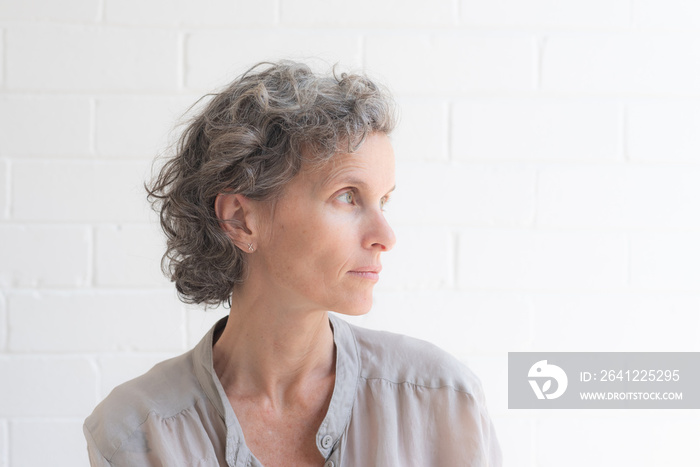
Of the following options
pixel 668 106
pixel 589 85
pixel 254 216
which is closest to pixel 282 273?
pixel 254 216

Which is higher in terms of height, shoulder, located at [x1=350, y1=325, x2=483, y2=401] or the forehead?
the forehead

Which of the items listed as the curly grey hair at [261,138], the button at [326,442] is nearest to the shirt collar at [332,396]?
the button at [326,442]

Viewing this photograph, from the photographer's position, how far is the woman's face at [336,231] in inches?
40.8

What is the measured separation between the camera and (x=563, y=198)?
5.08 feet

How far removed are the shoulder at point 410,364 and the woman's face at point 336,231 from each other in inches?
6.7

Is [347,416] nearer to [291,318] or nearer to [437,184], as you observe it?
[291,318]

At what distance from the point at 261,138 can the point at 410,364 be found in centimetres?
43

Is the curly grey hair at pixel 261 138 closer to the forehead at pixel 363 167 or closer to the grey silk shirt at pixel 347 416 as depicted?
the forehead at pixel 363 167

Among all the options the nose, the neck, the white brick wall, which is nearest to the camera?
the nose

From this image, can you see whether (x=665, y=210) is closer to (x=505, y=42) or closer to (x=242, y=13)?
(x=505, y=42)

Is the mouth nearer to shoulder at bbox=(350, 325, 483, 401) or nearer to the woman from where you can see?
the woman

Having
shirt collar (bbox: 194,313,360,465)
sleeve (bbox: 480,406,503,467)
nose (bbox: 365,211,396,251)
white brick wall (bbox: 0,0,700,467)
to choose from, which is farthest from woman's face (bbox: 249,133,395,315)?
white brick wall (bbox: 0,0,700,467)

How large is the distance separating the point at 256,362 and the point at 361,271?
0.25 meters

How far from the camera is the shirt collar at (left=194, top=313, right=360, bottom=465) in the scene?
43.1 inches
